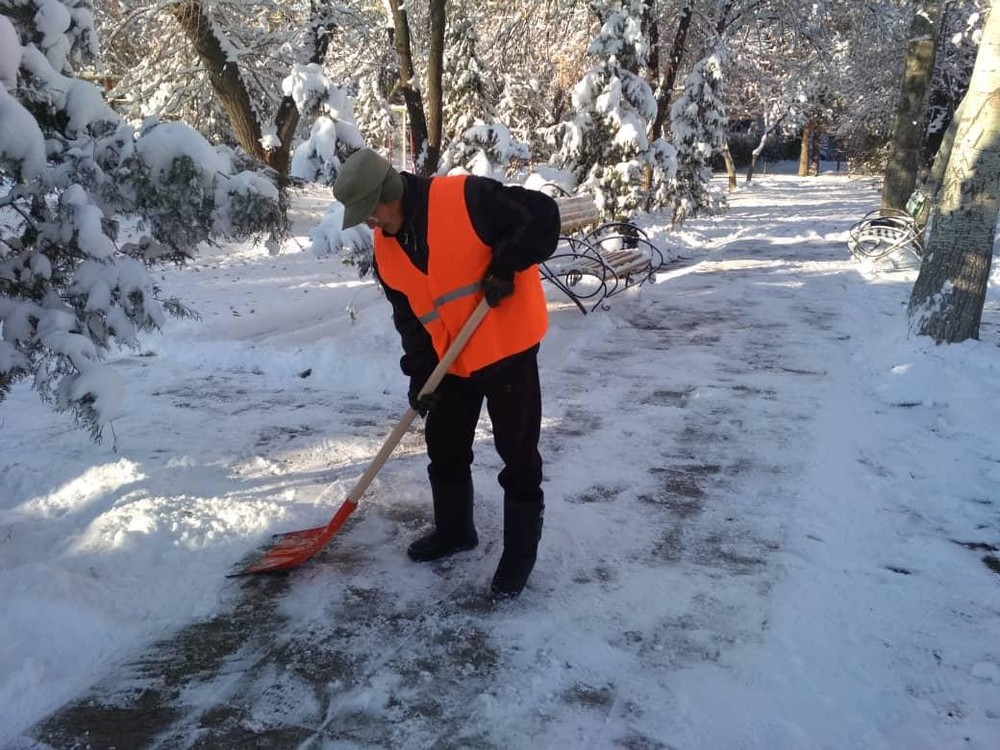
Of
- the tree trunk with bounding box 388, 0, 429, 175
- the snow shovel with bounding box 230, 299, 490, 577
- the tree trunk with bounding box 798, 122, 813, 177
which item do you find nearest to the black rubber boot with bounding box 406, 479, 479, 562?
the snow shovel with bounding box 230, 299, 490, 577

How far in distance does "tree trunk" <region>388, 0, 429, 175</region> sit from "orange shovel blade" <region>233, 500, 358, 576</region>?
604cm

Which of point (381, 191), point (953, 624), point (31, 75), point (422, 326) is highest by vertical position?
point (31, 75)

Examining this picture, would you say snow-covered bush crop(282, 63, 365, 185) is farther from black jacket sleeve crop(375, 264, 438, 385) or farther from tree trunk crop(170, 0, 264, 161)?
tree trunk crop(170, 0, 264, 161)

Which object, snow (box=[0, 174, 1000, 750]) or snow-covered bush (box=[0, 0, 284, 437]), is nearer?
snow (box=[0, 174, 1000, 750])

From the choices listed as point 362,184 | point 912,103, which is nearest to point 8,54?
point 362,184

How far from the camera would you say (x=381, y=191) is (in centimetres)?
280

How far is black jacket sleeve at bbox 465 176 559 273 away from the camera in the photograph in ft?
9.11

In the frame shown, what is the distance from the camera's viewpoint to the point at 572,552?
3375 millimetres

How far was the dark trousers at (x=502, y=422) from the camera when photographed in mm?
2953

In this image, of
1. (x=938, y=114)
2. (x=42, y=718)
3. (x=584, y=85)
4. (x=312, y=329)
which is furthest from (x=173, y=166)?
(x=938, y=114)

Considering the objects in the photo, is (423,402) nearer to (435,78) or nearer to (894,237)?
(435,78)

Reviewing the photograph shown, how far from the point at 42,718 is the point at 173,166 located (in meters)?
1.99

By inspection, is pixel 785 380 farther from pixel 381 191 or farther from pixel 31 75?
pixel 31 75

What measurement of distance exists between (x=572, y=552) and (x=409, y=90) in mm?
6857
